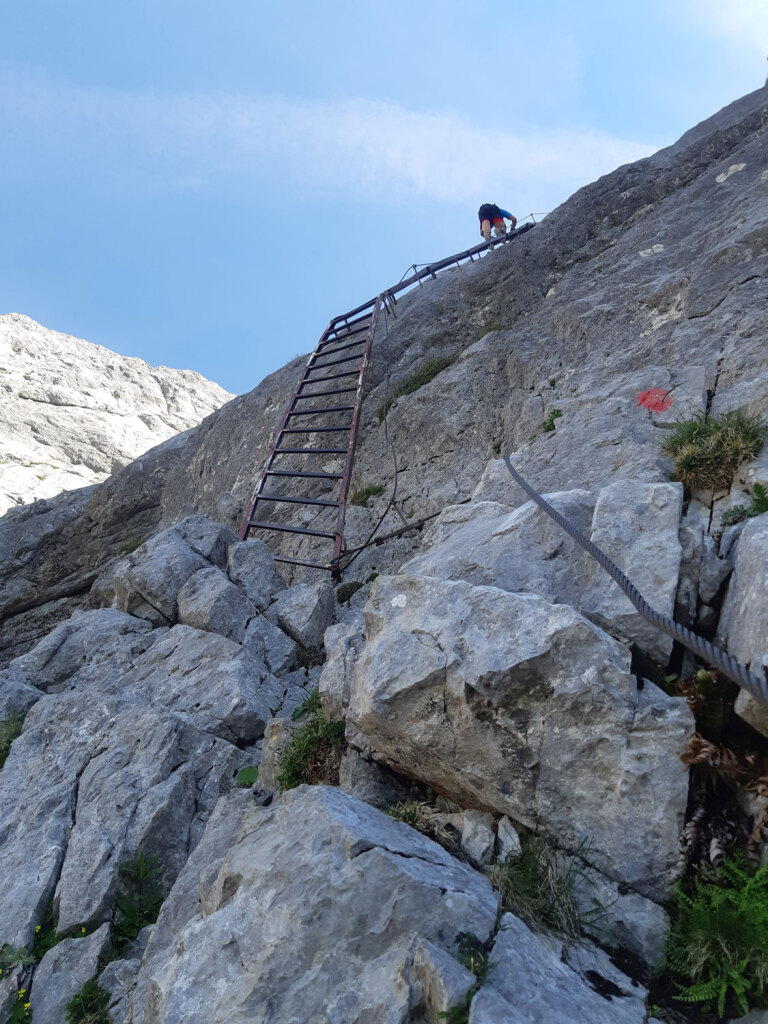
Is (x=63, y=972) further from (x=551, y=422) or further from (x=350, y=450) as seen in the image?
(x=350, y=450)

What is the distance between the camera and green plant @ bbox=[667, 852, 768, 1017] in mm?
2768

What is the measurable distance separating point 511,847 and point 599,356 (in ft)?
24.3

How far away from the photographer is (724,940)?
9.45ft

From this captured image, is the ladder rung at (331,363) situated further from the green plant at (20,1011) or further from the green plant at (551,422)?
the green plant at (20,1011)

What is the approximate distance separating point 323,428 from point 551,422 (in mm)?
4984

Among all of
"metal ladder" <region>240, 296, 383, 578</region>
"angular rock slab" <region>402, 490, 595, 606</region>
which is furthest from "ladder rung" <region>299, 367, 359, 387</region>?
"angular rock slab" <region>402, 490, 595, 606</region>

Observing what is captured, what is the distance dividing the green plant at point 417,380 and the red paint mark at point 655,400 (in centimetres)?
588

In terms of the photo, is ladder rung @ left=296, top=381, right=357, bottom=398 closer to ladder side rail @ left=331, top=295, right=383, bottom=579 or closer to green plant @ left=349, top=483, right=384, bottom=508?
ladder side rail @ left=331, top=295, right=383, bottom=579

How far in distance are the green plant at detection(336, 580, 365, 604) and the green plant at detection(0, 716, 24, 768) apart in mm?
4110

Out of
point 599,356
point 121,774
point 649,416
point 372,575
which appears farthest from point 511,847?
point 599,356

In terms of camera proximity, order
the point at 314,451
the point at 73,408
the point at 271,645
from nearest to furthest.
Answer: the point at 271,645, the point at 314,451, the point at 73,408

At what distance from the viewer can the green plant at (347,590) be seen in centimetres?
905

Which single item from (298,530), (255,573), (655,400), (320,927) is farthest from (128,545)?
(320,927)

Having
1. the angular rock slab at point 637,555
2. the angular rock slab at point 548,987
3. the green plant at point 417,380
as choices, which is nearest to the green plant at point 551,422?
the angular rock slab at point 637,555
